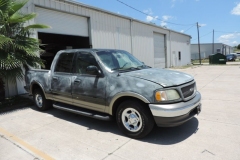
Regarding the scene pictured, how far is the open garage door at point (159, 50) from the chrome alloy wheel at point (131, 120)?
18.1 m

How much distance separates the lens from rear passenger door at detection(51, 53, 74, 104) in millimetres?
5047

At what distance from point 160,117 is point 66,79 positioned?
107 inches

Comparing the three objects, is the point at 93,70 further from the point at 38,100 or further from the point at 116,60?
the point at 38,100

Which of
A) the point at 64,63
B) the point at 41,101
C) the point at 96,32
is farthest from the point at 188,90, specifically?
the point at 96,32

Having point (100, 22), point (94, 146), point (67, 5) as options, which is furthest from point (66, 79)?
point (100, 22)

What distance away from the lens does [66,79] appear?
5.07m

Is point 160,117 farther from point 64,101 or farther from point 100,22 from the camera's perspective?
point 100,22

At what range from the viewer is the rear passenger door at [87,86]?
4.30 metres

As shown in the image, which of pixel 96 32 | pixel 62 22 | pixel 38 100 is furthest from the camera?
pixel 96 32

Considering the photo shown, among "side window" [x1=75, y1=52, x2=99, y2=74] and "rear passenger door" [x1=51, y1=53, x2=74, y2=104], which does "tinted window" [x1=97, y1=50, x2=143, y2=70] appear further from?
"rear passenger door" [x1=51, y1=53, x2=74, y2=104]

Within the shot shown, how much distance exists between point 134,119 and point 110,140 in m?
0.66

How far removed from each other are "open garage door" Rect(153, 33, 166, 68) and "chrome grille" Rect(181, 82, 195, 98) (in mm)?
17539

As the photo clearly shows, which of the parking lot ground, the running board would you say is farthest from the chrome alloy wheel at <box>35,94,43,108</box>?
the running board

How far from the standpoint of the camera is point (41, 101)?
6.21 m
